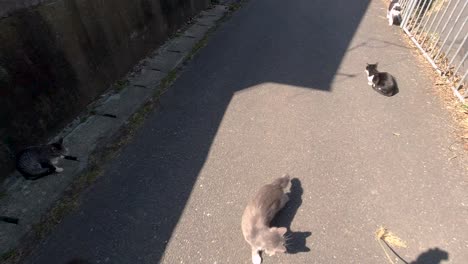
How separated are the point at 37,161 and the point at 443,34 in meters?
8.59

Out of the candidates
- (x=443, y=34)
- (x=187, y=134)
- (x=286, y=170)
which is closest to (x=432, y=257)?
(x=286, y=170)

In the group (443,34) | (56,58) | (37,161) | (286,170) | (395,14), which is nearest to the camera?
(37,161)

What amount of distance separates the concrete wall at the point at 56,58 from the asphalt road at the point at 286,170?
4.17 feet

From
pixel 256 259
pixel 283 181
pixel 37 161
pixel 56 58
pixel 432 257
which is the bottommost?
pixel 432 257

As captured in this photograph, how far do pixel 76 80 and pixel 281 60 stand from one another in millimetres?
4431

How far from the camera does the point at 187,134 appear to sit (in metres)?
4.75

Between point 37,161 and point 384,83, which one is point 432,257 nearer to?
point 384,83

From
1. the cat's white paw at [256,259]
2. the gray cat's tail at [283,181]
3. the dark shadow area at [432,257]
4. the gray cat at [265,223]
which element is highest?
the gray cat at [265,223]

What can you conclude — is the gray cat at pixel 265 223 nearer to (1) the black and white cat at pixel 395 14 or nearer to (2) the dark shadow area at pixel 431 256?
(2) the dark shadow area at pixel 431 256

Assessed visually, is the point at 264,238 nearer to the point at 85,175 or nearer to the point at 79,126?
the point at 85,175

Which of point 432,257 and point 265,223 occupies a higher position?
point 265,223

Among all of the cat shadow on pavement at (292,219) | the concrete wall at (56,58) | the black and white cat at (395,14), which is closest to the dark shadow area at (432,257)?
the cat shadow on pavement at (292,219)

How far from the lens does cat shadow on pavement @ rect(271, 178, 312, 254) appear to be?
3281 mm

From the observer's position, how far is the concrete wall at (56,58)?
378cm
